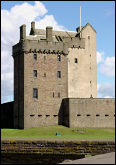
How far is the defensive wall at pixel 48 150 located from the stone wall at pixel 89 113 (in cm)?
1896

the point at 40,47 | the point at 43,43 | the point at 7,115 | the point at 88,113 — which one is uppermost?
the point at 43,43

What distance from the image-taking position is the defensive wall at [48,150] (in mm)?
23828

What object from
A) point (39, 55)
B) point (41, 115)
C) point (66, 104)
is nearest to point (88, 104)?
point (66, 104)

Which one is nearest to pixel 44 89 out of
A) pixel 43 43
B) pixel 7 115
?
pixel 43 43

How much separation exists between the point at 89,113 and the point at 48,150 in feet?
65.2

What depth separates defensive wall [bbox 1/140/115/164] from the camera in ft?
78.2

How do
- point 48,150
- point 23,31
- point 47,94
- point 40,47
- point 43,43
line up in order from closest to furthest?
point 48,150 → point 47,94 → point 40,47 → point 43,43 → point 23,31

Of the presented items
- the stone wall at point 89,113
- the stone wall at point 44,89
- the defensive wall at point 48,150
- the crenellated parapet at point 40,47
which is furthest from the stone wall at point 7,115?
the defensive wall at point 48,150

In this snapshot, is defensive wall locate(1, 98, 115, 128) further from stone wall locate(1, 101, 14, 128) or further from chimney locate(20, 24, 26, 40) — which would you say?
chimney locate(20, 24, 26, 40)

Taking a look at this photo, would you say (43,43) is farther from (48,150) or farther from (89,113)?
(48,150)

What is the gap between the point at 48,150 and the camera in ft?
80.7

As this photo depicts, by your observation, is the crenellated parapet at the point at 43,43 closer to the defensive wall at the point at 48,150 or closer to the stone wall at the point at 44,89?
the stone wall at the point at 44,89

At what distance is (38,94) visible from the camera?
4459 cm

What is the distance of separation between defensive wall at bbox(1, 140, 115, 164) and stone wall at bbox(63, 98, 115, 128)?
18958mm
